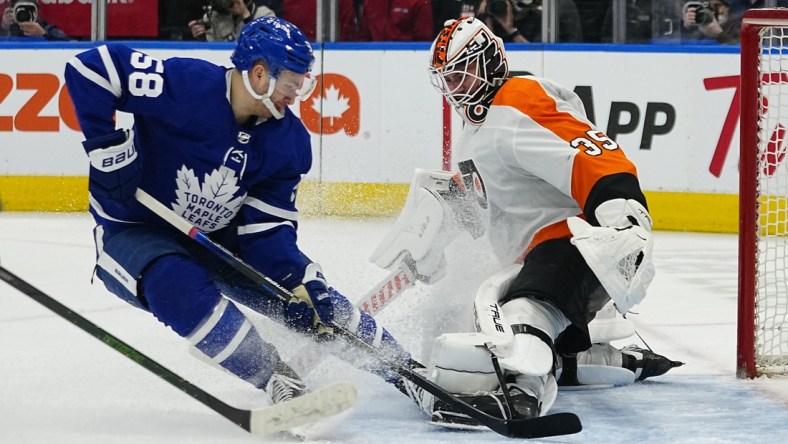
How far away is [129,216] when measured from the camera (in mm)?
2566

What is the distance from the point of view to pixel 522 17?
6027mm

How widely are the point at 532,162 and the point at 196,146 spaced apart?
0.71m

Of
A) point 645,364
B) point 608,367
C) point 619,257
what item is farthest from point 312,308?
point 645,364

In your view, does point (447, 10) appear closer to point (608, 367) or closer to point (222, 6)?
point (222, 6)

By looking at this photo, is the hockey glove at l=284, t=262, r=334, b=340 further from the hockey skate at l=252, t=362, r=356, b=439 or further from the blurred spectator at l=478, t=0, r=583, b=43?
the blurred spectator at l=478, t=0, r=583, b=43

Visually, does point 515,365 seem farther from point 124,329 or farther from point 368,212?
point 368,212

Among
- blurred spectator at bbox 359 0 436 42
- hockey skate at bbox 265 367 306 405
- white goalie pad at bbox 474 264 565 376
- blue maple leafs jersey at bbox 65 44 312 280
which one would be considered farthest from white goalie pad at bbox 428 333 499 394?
blurred spectator at bbox 359 0 436 42

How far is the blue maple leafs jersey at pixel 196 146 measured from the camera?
8.14 feet

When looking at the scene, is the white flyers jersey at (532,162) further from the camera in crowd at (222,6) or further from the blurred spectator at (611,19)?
the camera in crowd at (222,6)

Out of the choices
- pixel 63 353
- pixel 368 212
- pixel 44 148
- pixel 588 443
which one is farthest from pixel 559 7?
pixel 588 443

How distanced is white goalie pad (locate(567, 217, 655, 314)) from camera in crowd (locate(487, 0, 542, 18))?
378 centimetres

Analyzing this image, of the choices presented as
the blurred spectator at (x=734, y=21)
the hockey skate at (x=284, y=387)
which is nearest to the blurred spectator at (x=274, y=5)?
the blurred spectator at (x=734, y=21)

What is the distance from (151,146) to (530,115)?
81 cm

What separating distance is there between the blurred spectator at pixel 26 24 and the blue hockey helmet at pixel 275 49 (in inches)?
169
